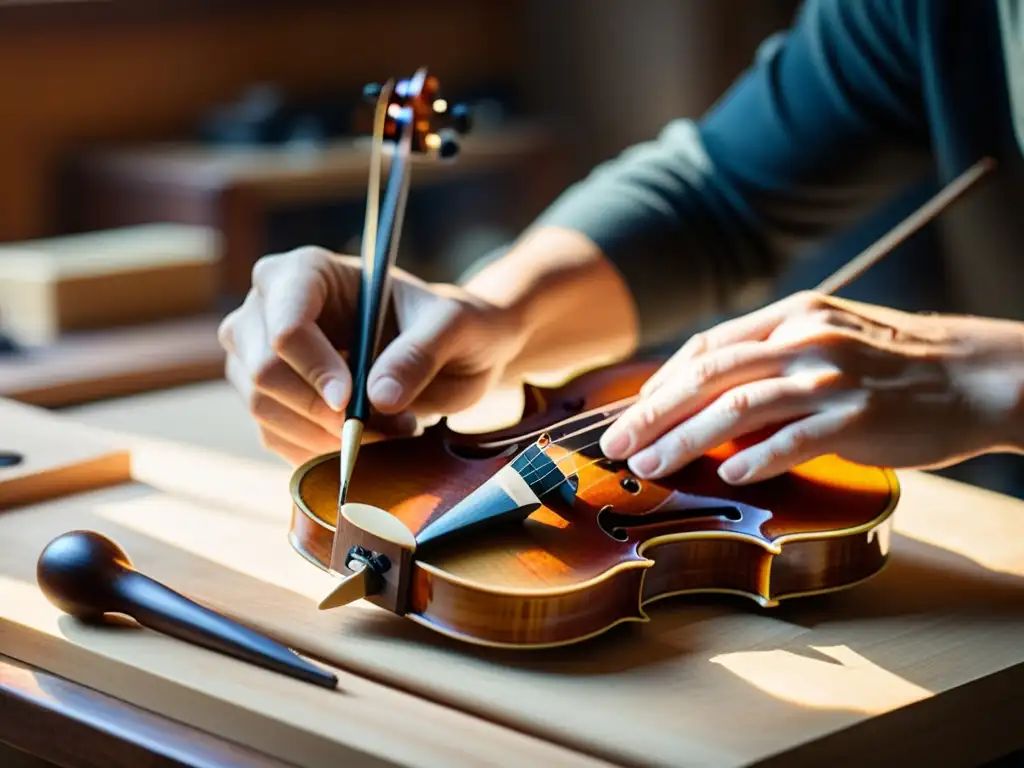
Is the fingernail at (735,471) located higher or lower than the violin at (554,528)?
higher

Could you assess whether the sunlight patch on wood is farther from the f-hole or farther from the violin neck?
the violin neck

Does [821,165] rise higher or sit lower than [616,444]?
higher

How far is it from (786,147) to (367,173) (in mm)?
1050

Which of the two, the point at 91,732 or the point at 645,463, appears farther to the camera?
the point at 645,463

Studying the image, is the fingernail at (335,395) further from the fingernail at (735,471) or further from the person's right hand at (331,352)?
the fingernail at (735,471)

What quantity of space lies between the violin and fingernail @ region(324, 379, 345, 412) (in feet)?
0.06

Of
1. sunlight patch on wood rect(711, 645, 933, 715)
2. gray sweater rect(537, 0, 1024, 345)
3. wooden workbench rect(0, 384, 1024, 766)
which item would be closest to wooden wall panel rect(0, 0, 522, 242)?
gray sweater rect(537, 0, 1024, 345)

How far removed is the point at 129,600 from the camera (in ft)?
2.49

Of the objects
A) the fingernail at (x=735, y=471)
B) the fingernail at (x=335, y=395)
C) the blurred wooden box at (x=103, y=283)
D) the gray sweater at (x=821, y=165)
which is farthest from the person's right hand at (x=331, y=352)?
the blurred wooden box at (x=103, y=283)

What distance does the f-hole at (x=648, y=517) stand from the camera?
2.57 feet

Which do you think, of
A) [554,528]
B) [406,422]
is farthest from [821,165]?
[554,528]

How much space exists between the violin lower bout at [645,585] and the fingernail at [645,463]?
0.21 feet

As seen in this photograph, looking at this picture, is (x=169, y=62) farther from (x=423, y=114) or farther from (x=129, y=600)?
(x=129, y=600)

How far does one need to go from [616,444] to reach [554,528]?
9 centimetres
